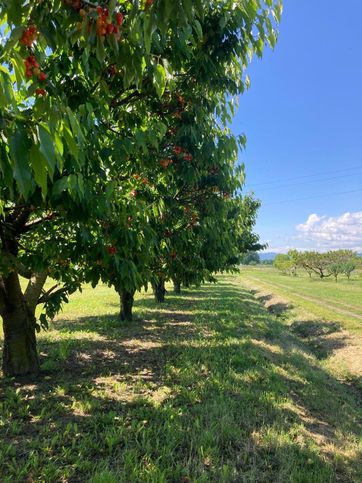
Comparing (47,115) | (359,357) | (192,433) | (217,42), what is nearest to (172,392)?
(192,433)

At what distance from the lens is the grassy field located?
13.9 ft

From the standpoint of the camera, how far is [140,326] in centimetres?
1398

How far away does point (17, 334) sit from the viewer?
22.9 ft

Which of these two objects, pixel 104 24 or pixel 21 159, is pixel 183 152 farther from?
pixel 21 159

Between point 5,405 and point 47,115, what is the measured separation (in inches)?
224

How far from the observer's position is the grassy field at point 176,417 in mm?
4242

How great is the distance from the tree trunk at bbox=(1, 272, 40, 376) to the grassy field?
0.33 metres

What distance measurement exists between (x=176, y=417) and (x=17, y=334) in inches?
136

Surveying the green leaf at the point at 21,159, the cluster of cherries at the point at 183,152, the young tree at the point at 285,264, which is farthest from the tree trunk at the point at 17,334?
the young tree at the point at 285,264

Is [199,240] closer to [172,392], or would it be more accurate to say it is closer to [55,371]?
[172,392]

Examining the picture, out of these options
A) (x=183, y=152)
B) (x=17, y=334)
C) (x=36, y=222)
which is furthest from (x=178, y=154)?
(x=17, y=334)

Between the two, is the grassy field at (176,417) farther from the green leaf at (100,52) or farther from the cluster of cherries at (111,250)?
the green leaf at (100,52)

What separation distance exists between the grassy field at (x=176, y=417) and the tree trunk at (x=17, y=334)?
13.0 inches

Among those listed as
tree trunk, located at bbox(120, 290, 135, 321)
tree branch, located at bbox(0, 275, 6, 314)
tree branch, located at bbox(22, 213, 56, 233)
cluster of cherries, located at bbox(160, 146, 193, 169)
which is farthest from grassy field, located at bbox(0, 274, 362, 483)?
tree trunk, located at bbox(120, 290, 135, 321)
